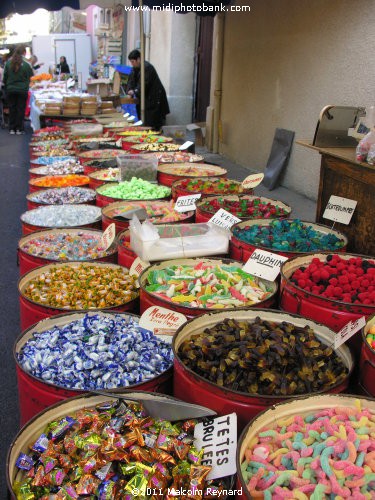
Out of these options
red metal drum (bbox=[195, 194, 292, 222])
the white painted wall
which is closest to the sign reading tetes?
red metal drum (bbox=[195, 194, 292, 222])

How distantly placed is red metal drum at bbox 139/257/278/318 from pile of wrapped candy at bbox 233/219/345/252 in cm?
19

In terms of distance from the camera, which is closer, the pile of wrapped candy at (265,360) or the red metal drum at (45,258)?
the pile of wrapped candy at (265,360)

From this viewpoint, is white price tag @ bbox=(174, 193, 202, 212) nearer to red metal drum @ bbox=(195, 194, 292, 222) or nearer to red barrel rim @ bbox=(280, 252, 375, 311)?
red metal drum @ bbox=(195, 194, 292, 222)

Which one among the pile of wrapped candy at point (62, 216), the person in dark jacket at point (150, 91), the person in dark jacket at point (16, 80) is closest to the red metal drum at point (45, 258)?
the pile of wrapped candy at point (62, 216)

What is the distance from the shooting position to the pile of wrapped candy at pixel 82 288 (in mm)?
2289

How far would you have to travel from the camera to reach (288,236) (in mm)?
2572

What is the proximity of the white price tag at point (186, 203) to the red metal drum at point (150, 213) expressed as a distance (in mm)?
38

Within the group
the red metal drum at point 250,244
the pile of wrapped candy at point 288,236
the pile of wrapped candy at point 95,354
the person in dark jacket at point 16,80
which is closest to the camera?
the pile of wrapped candy at point 95,354

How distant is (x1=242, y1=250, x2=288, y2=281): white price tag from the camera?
7.42ft

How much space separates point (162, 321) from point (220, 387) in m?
0.48

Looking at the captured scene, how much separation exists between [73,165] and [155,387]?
370cm

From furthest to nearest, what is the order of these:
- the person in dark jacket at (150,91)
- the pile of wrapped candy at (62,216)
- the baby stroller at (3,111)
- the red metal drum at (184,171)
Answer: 1. the baby stroller at (3,111)
2. the person in dark jacket at (150,91)
3. the red metal drum at (184,171)
4. the pile of wrapped candy at (62,216)

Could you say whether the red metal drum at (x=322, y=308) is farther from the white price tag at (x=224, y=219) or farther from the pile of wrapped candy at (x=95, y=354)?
the white price tag at (x=224, y=219)

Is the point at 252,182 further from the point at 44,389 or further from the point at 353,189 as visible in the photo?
the point at 44,389
